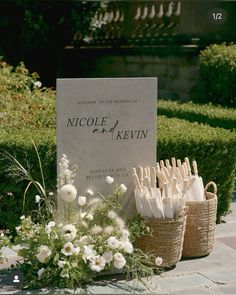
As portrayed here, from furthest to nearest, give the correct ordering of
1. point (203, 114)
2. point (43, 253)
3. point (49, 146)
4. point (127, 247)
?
1. point (203, 114)
2. point (49, 146)
3. point (127, 247)
4. point (43, 253)

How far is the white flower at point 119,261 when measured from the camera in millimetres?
4895

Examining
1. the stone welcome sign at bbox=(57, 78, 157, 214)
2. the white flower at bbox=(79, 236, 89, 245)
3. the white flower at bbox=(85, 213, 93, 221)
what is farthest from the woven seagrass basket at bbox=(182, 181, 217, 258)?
the white flower at bbox=(79, 236, 89, 245)

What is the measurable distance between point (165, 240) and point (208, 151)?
1692 mm

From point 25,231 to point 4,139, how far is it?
1315 mm

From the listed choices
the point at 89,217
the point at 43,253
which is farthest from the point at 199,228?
the point at 43,253

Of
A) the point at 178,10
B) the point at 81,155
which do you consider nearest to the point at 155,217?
the point at 81,155

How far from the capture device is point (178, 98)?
1442cm

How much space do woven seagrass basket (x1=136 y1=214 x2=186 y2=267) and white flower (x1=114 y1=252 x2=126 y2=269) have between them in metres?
0.44

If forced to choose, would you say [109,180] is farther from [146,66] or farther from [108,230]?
[146,66]

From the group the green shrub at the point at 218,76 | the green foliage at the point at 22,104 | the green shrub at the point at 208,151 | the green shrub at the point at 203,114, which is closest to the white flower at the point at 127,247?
the green shrub at the point at 208,151

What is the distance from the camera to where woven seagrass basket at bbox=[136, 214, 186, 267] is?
17.3 ft

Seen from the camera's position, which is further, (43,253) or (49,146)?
(49,146)

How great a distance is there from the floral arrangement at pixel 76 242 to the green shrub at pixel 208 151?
4.62 ft

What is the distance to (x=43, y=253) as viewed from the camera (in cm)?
482
